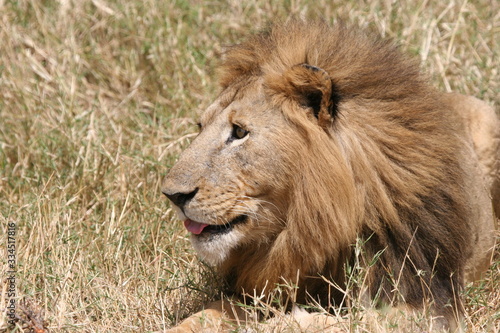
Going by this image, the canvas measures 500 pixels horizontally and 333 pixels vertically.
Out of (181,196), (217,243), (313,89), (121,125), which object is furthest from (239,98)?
(121,125)

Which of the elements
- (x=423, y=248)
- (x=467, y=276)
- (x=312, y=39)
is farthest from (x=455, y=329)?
(x=312, y=39)

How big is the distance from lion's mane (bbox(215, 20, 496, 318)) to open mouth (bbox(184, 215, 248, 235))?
19 centimetres

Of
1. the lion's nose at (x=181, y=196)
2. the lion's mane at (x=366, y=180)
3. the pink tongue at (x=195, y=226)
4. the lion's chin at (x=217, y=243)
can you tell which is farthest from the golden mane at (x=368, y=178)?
the lion's nose at (x=181, y=196)

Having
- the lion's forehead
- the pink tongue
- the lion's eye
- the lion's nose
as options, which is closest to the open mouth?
the pink tongue

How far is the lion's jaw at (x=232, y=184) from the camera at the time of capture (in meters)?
3.51

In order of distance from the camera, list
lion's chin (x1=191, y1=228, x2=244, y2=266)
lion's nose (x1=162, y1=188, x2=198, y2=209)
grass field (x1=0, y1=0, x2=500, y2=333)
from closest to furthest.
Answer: lion's nose (x1=162, y1=188, x2=198, y2=209) → lion's chin (x1=191, y1=228, x2=244, y2=266) → grass field (x1=0, y1=0, x2=500, y2=333)

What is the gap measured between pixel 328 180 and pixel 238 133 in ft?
1.60

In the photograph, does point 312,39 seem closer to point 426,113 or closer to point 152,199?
point 426,113

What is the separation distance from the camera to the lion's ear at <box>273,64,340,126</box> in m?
3.51

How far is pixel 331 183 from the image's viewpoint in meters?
3.50

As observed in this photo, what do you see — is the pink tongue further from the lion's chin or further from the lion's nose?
the lion's nose

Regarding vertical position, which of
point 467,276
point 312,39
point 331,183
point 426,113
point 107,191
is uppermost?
point 312,39

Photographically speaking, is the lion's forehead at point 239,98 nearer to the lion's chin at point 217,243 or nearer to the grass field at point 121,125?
the lion's chin at point 217,243

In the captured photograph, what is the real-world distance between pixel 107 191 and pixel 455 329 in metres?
2.68
